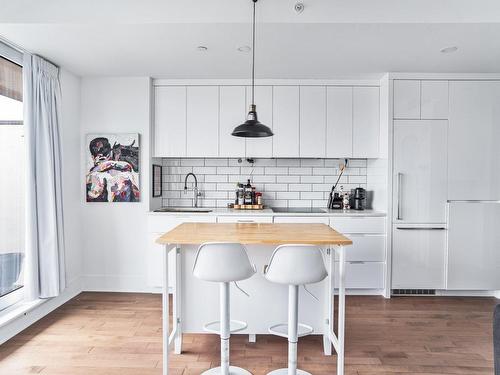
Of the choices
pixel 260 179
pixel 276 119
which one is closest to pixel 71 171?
pixel 260 179

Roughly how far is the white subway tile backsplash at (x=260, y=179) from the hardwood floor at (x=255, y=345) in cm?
153

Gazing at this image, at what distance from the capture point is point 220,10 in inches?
97.5

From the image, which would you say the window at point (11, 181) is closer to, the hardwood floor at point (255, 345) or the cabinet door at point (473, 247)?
the hardwood floor at point (255, 345)

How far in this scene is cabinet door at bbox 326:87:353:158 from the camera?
3932mm

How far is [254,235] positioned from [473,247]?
2.92 m

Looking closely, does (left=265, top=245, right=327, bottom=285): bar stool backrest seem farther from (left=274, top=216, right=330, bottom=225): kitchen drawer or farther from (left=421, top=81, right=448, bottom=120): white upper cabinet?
(left=421, top=81, right=448, bottom=120): white upper cabinet

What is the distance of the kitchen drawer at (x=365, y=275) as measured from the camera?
3688mm

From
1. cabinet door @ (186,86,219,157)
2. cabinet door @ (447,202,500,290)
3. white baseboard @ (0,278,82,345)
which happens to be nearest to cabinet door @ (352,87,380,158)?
cabinet door @ (447,202,500,290)

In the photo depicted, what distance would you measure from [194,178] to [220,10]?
2.33m

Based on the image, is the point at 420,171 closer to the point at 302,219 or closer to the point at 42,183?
the point at 302,219

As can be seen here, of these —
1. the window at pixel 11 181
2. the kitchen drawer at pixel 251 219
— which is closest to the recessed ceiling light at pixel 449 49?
the kitchen drawer at pixel 251 219

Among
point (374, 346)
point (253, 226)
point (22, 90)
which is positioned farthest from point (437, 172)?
point (22, 90)

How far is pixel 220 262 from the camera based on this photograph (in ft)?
6.30

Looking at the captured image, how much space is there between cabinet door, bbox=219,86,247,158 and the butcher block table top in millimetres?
1474
